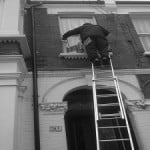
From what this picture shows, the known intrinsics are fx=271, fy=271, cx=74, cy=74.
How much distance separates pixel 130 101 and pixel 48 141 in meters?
2.29

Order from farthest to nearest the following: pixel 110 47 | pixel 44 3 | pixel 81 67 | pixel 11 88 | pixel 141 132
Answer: pixel 44 3
pixel 110 47
pixel 81 67
pixel 141 132
pixel 11 88

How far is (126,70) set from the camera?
7461 mm

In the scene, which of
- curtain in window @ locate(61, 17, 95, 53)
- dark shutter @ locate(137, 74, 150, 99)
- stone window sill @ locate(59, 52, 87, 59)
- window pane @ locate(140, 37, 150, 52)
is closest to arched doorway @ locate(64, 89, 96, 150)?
stone window sill @ locate(59, 52, 87, 59)

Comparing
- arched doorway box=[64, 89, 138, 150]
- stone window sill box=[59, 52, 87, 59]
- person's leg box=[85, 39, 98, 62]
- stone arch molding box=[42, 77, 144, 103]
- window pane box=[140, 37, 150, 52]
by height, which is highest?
window pane box=[140, 37, 150, 52]

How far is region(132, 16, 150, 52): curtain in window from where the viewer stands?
8.84m

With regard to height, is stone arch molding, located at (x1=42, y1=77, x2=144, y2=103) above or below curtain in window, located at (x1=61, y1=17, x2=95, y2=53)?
below

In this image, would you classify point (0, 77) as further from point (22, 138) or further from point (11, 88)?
point (22, 138)

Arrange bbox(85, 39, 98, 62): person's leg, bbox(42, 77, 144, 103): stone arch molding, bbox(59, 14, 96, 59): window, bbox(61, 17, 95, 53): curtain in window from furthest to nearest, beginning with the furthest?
bbox(61, 17, 95, 53): curtain in window → bbox(59, 14, 96, 59): window → bbox(85, 39, 98, 62): person's leg → bbox(42, 77, 144, 103): stone arch molding

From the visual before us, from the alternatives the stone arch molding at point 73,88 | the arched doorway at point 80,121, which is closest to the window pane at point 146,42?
the stone arch molding at point 73,88

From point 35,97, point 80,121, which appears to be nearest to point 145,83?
point 80,121

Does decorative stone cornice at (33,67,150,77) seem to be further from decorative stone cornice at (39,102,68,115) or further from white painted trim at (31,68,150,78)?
decorative stone cornice at (39,102,68,115)

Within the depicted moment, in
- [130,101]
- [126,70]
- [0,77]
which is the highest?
[126,70]

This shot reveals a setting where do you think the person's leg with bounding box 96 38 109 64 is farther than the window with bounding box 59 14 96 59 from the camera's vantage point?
No

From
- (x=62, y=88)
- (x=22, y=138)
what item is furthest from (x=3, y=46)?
(x=22, y=138)
